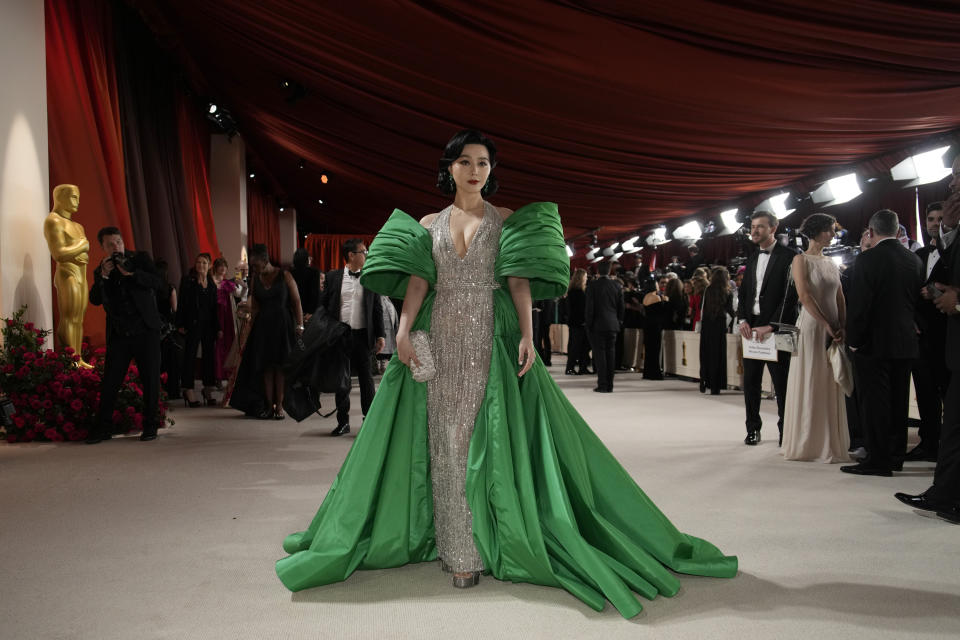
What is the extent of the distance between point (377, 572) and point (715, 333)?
6768 mm

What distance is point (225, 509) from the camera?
344 centimetres

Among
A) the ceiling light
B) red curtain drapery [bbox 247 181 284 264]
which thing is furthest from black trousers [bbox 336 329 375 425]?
red curtain drapery [bbox 247 181 284 264]

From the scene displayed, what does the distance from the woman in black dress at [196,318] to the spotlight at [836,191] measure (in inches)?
255

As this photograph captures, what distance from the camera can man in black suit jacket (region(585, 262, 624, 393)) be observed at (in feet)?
29.5

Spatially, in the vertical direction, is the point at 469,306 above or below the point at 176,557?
above

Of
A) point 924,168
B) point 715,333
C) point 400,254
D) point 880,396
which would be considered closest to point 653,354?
point 715,333

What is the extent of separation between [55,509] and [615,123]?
17.4ft

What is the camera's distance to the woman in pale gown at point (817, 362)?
4559 millimetres

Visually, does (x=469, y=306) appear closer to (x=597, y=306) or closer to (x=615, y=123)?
(x=615, y=123)

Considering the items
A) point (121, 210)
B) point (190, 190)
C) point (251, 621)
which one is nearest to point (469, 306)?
point (251, 621)

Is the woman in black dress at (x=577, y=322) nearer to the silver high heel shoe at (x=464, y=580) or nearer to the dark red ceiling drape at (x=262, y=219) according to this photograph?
the dark red ceiling drape at (x=262, y=219)

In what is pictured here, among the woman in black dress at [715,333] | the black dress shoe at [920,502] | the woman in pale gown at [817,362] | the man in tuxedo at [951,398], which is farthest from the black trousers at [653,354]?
the man in tuxedo at [951,398]

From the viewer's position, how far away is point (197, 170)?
1207 centimetres

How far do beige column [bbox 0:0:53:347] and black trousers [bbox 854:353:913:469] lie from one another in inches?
218
